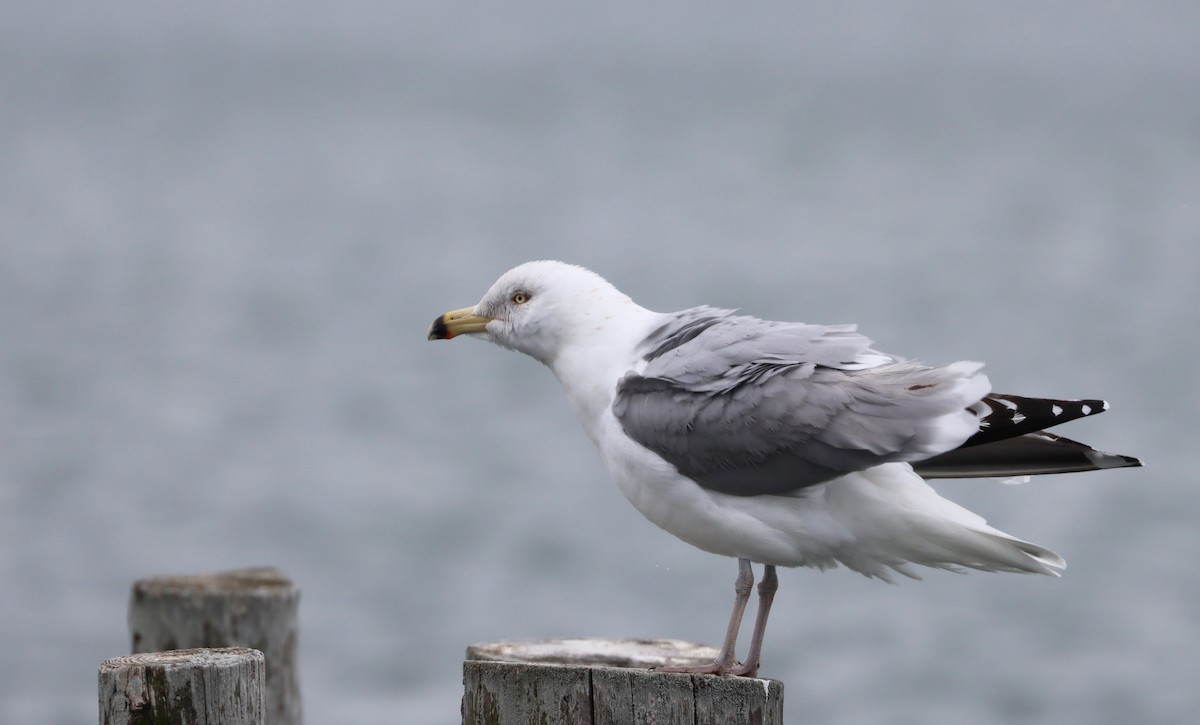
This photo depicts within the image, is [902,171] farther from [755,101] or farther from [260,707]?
[260,707]

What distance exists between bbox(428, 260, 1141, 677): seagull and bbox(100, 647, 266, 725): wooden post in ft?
4.31

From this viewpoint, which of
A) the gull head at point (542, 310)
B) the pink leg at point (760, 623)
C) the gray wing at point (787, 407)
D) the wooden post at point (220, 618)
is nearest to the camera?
the gray wing at point (787, 407)

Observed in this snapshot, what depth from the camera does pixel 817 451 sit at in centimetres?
421

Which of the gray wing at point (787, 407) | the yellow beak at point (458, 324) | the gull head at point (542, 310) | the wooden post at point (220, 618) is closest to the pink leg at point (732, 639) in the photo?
the gray wing at point (787, 407)

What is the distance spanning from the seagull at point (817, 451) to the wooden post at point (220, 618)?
1.79 m

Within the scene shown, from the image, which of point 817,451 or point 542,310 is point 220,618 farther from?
point 817,451

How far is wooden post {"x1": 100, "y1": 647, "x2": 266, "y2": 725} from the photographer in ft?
11.8

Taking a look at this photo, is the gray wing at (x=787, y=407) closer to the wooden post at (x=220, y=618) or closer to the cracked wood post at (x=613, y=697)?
the cracked wood post at (x=613, y=697)

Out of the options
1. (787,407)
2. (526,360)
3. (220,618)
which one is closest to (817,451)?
(787,407)

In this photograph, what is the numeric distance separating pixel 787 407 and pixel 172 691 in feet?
6.03

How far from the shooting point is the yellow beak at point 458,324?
5.27m

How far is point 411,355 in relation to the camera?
23.9m

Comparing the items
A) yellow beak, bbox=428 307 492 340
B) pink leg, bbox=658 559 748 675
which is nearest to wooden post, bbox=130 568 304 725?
yellow beak, bbox=428 307 492 340

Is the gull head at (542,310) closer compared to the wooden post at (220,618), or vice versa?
the gull head at (542,310)
